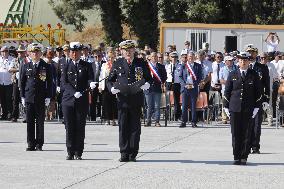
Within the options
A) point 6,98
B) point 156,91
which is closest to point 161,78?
point 156,91

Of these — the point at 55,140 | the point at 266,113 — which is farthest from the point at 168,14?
the point at 55,140

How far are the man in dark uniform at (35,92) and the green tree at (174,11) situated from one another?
26.7 metres

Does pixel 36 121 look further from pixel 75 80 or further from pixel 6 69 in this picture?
pixel 6 69

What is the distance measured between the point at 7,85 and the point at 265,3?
19.7 m

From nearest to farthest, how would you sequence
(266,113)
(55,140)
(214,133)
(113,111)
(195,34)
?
(55,140) < (214,133) < (113,111) < (266,113) < (195,34)

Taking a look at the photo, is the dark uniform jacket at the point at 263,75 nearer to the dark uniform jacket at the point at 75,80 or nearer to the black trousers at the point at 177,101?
the dark uniform jacket at the point at 75,80

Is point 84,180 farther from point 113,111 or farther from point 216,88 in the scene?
point 216,88

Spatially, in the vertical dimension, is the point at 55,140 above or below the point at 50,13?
below

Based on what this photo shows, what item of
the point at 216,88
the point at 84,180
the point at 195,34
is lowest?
the point at 84,180

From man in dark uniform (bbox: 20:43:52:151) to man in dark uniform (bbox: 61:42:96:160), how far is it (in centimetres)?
146

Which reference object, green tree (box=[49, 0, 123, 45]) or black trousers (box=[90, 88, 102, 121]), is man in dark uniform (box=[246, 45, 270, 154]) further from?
green tree (box=[49, 0, 123, 45])

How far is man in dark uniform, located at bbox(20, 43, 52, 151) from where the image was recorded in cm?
1756

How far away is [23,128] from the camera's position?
2300 centimetres

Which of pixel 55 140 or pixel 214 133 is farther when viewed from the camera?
pixel 214 133
